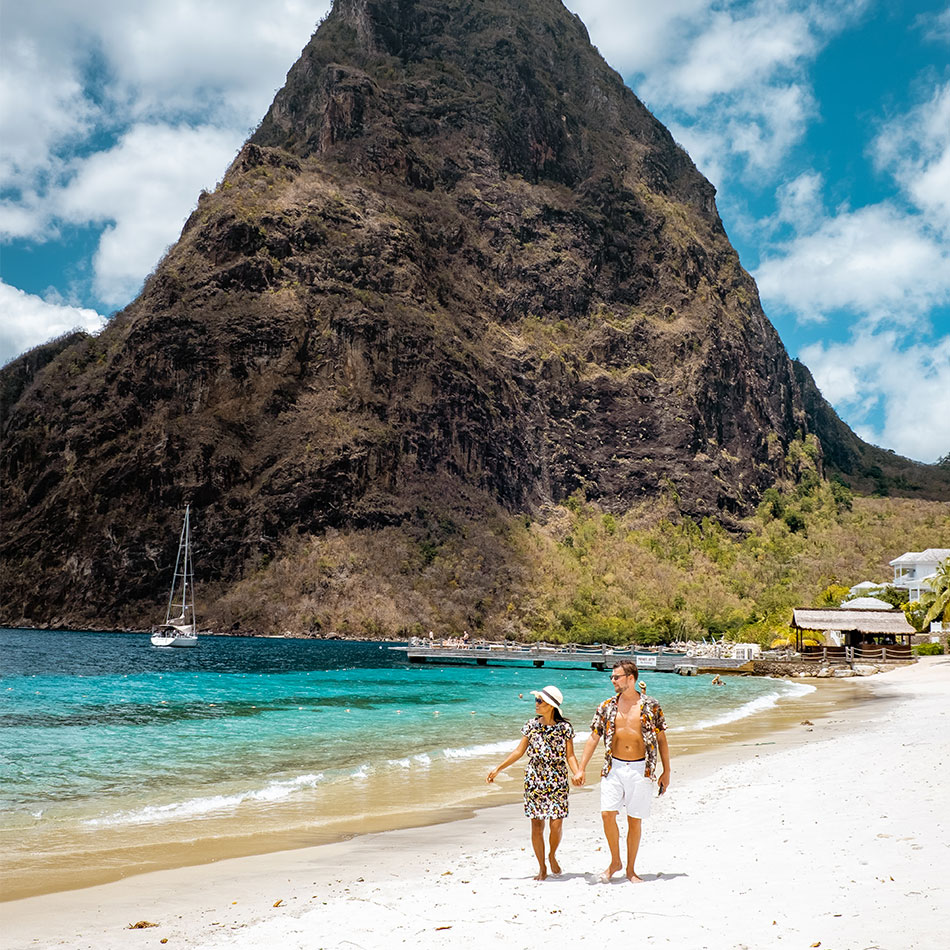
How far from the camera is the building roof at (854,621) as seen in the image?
5934 centimetres

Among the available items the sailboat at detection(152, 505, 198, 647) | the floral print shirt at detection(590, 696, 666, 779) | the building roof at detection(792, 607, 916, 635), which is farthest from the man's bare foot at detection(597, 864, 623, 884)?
the sailboat at detection(152, 505, 198, 647)

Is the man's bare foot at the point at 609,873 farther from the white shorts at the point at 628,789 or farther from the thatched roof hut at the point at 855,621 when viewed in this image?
the thatched roof hut at the point at 855,621

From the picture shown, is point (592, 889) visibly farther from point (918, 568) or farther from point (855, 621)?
point (918, 568)

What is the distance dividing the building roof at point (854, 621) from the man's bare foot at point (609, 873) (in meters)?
54.9

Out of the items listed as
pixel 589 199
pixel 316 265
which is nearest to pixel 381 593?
pixel 316 265

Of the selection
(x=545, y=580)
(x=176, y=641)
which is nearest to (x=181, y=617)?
(x=176, y=641)

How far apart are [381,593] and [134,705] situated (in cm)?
8185

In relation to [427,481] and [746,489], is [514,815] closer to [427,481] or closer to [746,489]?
[427,481]

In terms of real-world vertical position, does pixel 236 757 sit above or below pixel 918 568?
below

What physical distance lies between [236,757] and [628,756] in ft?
52.4

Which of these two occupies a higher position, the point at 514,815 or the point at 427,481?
the point at 427,481

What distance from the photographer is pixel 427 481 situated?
133750 millimetres

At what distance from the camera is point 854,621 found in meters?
60.1

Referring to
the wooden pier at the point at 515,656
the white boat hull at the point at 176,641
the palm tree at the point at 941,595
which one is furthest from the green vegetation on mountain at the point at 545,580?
the palm tree at the point at 941,595
